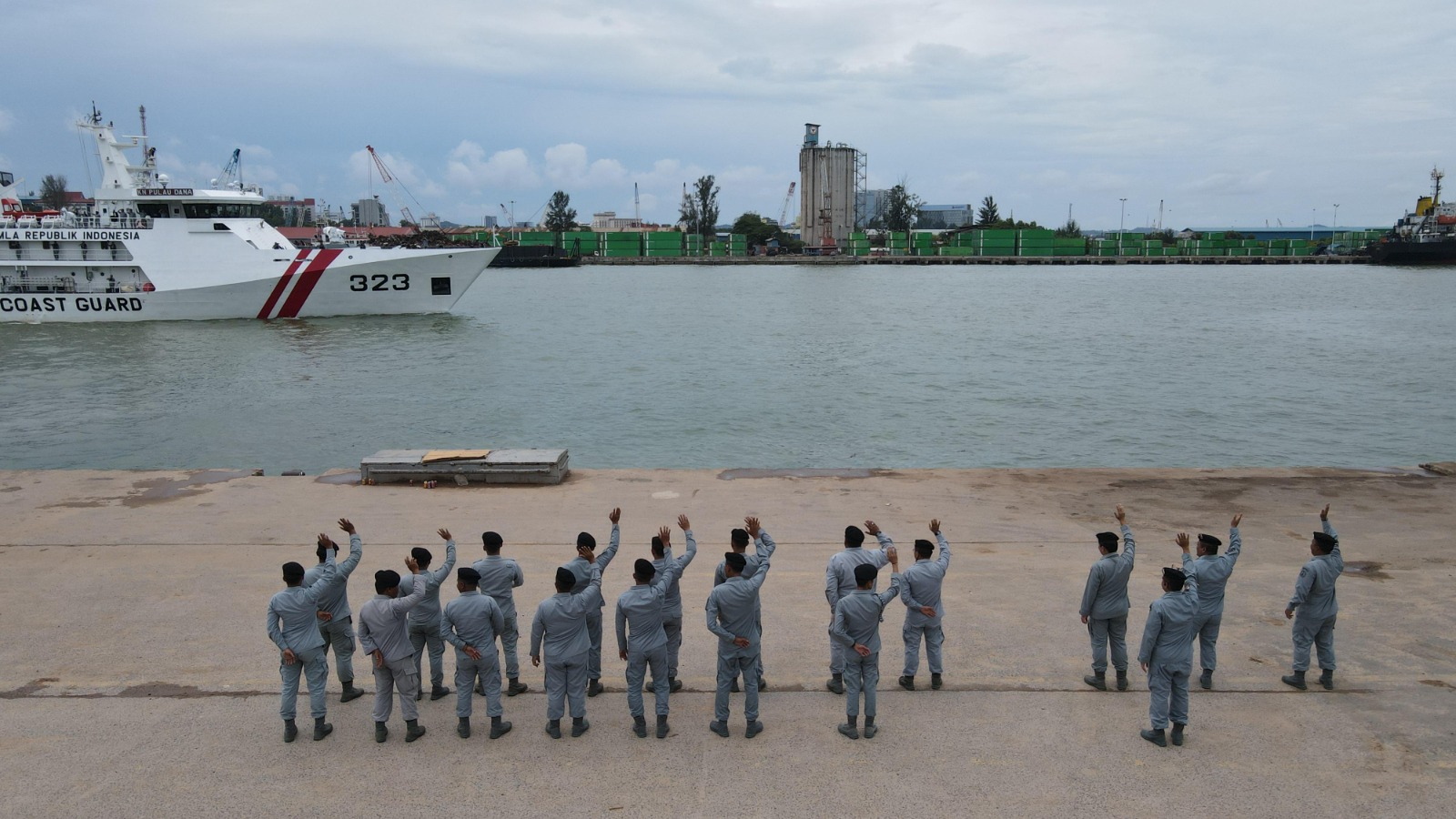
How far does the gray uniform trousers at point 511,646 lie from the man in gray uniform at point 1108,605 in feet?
13.6

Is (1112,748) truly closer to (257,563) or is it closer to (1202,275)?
(257,563)

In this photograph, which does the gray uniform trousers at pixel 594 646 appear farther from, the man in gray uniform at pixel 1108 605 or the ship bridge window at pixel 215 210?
the ship bridge window at pixel 215 210

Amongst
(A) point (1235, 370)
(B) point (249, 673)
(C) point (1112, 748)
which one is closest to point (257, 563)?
(B) point (249, 673)

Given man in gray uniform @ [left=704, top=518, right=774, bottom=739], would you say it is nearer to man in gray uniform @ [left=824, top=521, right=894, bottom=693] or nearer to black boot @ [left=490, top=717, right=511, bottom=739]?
man in gray uniform @ [left=824, top=521, right=894, bottom=693]

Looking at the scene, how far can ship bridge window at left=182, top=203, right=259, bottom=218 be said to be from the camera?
132 ft

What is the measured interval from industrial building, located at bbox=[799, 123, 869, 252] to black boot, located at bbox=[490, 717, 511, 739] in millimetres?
140357

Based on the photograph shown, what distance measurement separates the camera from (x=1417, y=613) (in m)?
8.45

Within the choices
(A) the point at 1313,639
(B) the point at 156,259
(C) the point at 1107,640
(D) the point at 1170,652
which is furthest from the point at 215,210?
(A) the point at 1313,639

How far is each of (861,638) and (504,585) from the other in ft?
8.48

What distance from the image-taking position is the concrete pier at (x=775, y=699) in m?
5.59

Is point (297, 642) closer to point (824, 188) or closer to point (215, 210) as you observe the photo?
point (215, 210)

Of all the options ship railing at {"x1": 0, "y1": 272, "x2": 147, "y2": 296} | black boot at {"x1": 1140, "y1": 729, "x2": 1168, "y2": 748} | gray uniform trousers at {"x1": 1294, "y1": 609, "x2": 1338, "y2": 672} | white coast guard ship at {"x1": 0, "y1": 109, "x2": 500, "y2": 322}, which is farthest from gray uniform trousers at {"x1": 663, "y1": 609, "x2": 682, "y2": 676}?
ship railing at {"x1": 0, "y1": 272, "x2": 147, "y2": 296}

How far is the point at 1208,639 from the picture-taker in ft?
22.5

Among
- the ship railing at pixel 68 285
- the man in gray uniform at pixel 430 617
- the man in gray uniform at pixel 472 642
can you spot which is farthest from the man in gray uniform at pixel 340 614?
the ship railing at pixel 68 285
